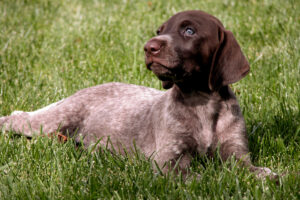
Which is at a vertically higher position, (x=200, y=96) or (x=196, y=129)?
(x=200, y=96)

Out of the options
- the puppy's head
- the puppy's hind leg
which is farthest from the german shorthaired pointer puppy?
the puppy's hind leg

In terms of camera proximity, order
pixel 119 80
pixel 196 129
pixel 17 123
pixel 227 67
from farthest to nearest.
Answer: pixel 119 80, pixel 17 123, pixel 196 129, pixel 227 67

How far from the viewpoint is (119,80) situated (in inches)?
243

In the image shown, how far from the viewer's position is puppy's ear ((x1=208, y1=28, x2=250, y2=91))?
3709mm

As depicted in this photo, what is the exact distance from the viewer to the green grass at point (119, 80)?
10.7ft

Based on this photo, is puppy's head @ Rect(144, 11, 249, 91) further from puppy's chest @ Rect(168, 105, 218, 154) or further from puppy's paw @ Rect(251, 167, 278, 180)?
puppy's paw @ Rect(251, 167, 278, 180)

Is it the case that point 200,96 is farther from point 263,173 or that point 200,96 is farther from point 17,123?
point 17,123

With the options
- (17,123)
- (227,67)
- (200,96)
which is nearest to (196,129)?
(200,96)

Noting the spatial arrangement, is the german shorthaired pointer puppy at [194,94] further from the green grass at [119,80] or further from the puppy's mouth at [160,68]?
the green grass at [119,80]

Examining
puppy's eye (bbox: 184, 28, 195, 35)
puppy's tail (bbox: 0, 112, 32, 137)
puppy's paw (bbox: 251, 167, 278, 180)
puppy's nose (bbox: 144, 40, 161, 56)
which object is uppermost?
puppy's eye (bbox: 184, 28, 195, 35)

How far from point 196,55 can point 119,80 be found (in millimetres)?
2564

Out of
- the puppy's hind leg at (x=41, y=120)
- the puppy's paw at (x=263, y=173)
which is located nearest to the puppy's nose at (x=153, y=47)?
the puppy's paw at (x=263, y=173)

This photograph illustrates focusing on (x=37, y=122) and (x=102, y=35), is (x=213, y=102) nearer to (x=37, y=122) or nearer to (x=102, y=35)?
(x=37, y=122)

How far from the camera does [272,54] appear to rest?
20.5ft
